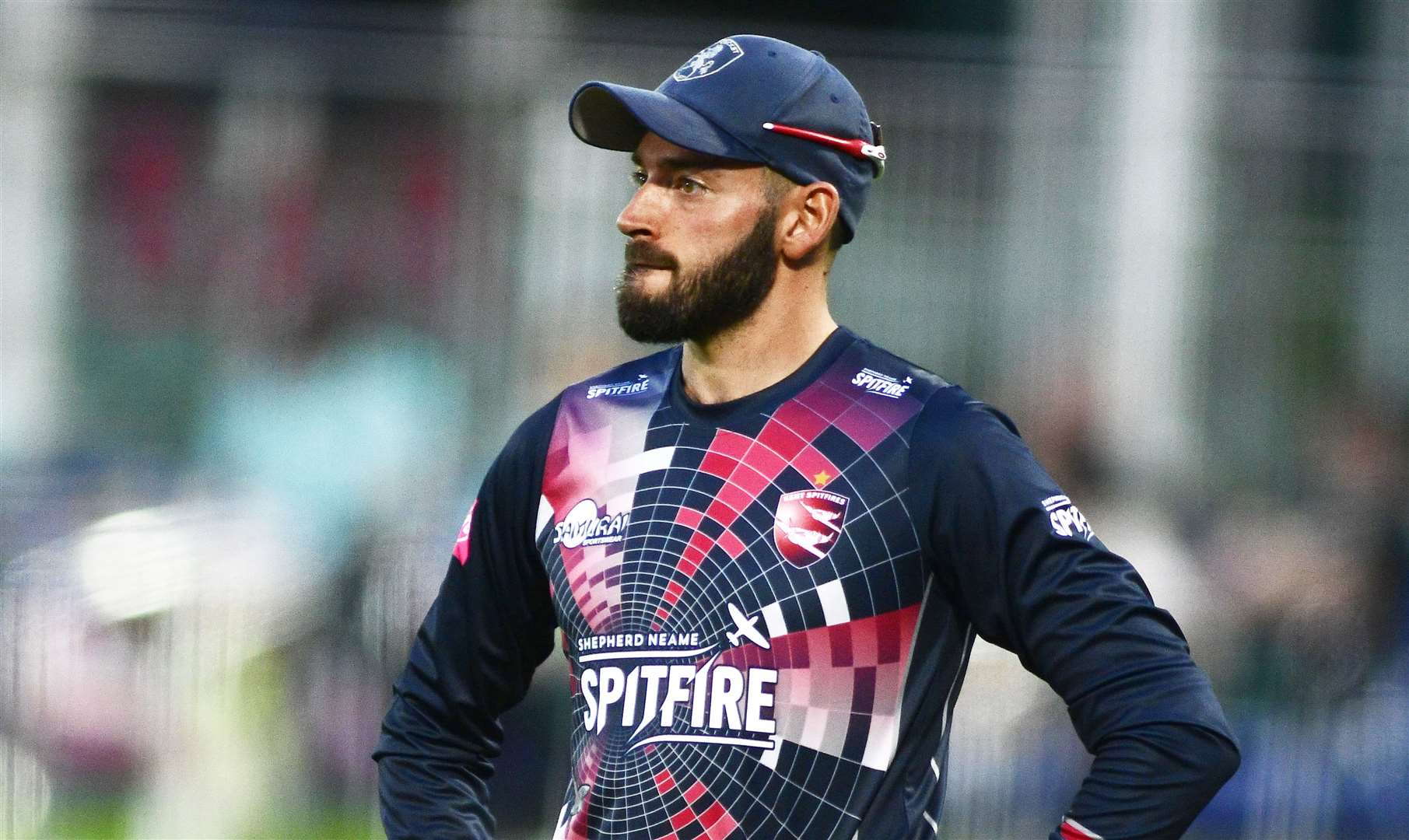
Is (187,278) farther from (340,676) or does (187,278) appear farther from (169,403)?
(340,676)

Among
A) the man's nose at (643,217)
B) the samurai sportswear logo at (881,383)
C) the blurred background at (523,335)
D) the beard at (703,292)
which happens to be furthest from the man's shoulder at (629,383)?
the blurred background at (523,335)

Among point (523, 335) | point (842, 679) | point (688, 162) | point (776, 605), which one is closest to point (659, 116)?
point (688, 162)

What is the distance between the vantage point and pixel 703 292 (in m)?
3.09

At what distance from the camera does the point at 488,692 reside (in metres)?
3.31

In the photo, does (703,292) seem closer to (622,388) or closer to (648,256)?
(648,256)

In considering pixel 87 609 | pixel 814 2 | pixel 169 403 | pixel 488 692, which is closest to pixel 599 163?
pixel 814 2

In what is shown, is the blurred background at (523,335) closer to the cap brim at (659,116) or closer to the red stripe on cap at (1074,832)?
the cap brim at (659,116)

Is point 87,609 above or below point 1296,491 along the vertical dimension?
below

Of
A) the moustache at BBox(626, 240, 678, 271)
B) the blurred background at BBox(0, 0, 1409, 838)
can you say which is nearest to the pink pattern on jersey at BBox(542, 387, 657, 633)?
the moustache at BBox(626, 240, 678, 271)

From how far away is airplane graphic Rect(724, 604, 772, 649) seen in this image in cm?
290

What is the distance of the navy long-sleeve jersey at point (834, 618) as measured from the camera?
9.02 feet

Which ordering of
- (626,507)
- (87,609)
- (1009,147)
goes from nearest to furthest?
(626,507) → (87,609) → (1009,147)

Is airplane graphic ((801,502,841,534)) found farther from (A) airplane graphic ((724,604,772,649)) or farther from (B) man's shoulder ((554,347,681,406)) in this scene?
(B) man's shoulder ((554,347,681,406))

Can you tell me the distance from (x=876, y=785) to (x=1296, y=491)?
6.32 metres
